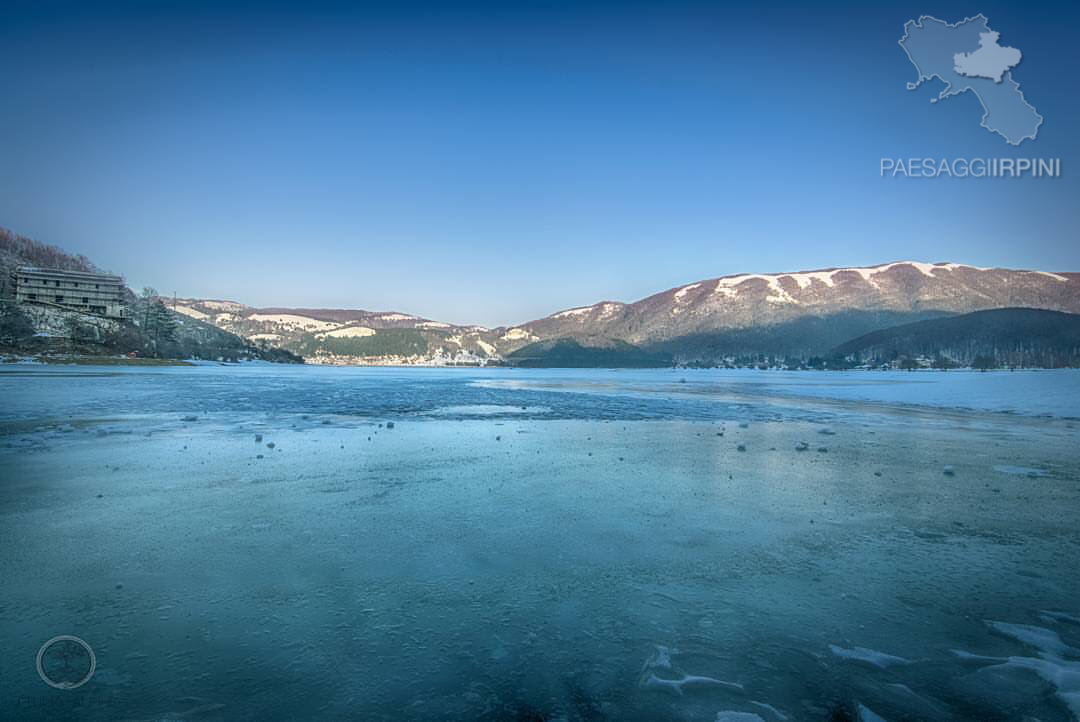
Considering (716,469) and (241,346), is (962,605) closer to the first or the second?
(716,469)

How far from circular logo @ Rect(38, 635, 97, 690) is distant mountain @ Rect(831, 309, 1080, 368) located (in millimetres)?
166998

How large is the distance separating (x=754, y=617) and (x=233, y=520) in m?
6.63

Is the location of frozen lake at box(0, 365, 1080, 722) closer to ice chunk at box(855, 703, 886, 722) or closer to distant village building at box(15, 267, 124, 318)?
ice chunk at box(855, 703, 886, 722)

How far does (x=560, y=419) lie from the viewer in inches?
850

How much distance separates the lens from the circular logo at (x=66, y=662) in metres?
3.54

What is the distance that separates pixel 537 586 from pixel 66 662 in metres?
3.68

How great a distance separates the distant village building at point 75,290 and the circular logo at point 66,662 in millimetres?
125775

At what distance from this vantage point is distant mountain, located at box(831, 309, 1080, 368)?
13850cm

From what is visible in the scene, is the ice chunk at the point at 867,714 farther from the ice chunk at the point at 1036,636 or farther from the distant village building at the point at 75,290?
the distant village building at the point at 75,290

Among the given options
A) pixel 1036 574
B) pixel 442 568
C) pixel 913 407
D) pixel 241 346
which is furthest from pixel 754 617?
pixel 241 346

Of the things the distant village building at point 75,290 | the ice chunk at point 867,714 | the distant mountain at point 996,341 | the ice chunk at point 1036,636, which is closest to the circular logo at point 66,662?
the ice chunk at point 867,714

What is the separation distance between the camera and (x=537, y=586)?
5.22 metres

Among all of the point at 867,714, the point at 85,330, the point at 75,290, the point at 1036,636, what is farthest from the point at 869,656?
the point at 75,290

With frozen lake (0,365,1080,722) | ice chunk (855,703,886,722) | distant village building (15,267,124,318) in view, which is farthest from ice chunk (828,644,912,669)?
distant village building (15,267,124,318)
